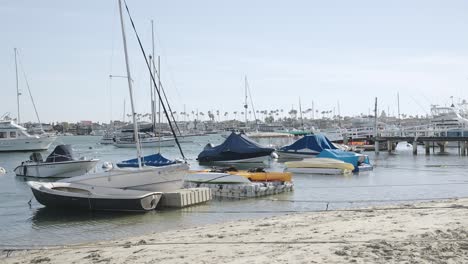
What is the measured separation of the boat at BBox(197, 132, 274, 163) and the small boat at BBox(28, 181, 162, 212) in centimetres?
2875

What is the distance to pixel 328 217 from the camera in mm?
16078

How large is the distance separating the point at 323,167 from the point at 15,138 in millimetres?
57427

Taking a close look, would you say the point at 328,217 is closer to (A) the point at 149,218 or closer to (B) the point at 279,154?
(A) the point at 149,218

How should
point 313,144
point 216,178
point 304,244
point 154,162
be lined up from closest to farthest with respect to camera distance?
point 304,244, point 216,178, point 154,162, point 313,144

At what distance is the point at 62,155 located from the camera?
131ft

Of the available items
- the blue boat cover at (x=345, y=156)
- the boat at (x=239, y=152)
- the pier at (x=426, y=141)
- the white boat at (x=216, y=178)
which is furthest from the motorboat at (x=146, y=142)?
the white boat at (x=216, y=178)

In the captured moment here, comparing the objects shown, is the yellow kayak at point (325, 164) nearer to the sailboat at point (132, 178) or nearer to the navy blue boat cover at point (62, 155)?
the navy blue boat cover at point (62, 155)

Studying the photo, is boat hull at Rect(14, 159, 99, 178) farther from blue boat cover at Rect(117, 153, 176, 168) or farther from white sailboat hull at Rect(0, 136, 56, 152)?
white sailboat hull at Rect(0, 136, 56, 152)

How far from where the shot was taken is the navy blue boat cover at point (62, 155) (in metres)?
39.8

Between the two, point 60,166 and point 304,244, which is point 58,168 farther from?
point 304,244

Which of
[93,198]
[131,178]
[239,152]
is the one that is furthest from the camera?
[239,152]

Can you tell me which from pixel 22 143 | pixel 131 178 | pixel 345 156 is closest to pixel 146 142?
pixel 22 143

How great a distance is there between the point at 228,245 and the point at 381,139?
2303 inches

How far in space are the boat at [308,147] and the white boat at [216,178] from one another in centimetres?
2567
